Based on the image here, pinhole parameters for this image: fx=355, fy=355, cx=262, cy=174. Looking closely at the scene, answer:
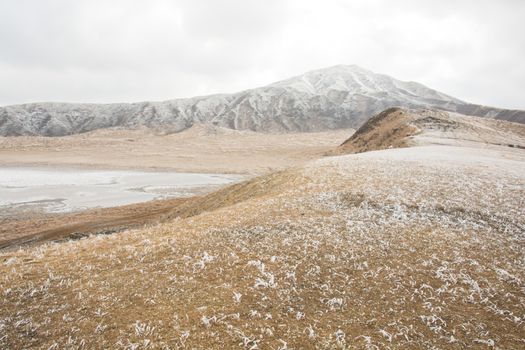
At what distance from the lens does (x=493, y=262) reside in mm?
16641

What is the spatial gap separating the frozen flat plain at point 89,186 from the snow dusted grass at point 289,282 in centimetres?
3808

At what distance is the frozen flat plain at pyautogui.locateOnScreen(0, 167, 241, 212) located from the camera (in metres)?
52.9

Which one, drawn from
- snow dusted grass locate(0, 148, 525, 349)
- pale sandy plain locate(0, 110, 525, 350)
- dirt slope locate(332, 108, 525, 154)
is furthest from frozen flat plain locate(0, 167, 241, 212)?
snow dusted grass locate(0, 148, 525, 349)

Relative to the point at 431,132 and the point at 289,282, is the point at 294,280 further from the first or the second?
the point at 431,132

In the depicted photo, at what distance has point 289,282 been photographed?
1423 centimetres

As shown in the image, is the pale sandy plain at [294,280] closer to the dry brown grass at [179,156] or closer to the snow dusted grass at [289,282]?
the snow dusted grass at [289,282]

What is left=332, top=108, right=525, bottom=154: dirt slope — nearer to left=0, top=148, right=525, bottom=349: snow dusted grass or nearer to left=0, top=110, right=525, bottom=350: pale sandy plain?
left=0, top=110, right=525, bottom=350: pale sandy plain

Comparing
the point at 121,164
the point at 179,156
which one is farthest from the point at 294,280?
the point at 179,156

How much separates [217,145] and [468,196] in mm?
143171

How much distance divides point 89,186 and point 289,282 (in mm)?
60956

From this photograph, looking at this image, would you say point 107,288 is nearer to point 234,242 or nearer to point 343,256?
point 234,242

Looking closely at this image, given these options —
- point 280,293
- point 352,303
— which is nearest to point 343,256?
point 352,303

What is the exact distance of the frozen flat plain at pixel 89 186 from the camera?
52938mm

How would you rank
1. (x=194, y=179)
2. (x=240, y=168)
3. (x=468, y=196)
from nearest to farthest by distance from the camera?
(x=468, y=196), (x=194, y=179), (x=240, y=168)
